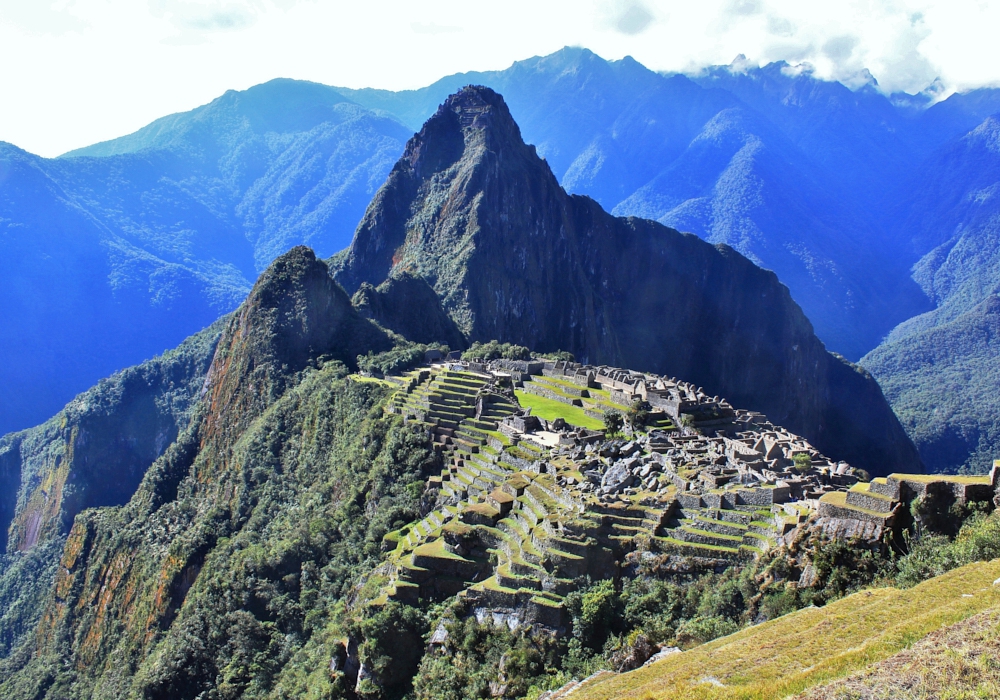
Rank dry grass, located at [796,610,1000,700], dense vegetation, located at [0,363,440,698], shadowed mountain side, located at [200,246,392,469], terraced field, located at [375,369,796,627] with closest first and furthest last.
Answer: dry grass, located at [796,610,1000,700] → terraced field, located at [375,369,796,627] → dense vegetation, located at [0,363,440,698] → shadowed mountain side, located at [200,246,392,469]

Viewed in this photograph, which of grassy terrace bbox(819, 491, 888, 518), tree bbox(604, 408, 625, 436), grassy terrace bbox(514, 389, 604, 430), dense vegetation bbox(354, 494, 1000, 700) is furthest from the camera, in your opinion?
grassy terrace bbox(514, 389, 604, 430)

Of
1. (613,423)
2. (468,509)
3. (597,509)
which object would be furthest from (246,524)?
(597,509)

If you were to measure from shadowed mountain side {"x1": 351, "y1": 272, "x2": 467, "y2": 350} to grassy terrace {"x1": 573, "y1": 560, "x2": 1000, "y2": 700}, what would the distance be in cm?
8091

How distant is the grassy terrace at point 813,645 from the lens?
44.2 ft

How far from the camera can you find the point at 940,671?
458 inches

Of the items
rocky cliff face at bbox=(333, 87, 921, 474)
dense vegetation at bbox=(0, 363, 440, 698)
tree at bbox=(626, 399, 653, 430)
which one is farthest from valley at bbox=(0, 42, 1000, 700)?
rocky cliff face at bbox=(333, 87, 921, 474)

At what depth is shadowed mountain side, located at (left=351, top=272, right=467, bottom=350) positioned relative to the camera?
99.2 meters

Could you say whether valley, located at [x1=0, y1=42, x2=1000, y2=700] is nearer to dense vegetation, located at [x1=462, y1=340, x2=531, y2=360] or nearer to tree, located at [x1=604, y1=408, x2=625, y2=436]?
tree, located at [x1=604, y1=408, x2=625, y2=436]

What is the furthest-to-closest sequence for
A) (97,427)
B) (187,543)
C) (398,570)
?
(97,427) → (187,543) → (398,570)

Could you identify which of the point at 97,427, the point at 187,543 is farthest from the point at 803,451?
the point at 97,427

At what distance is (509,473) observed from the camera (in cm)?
3462

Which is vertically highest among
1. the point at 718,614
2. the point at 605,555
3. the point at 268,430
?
the point at 268,430

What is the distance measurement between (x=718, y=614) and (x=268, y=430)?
51338 mm

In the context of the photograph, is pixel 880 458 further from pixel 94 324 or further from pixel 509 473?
pixel 94 324
